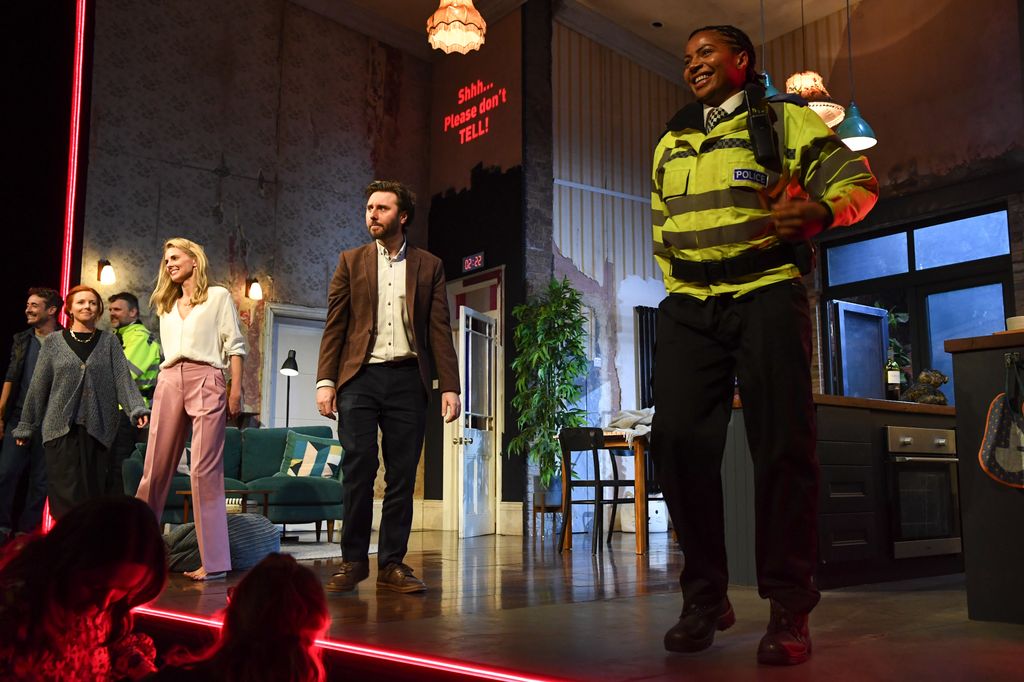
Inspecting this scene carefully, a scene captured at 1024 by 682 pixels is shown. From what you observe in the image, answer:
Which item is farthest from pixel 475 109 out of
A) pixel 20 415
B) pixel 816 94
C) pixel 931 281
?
pixel 20 415

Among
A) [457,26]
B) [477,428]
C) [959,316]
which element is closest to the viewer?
[457,26]

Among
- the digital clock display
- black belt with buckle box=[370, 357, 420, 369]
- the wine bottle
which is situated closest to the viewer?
black belt with buckle box=[370, 357, 420, 369]

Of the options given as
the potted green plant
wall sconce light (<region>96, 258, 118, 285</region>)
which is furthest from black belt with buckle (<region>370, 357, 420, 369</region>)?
wall sconce light (<region>96, 258, 118, 285</region>)

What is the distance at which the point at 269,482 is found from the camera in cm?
692

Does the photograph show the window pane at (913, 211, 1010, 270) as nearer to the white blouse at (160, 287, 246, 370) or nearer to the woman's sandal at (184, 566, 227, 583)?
the white blouse at (160, 287, 246, 370)

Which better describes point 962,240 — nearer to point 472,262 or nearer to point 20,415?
point 472,262

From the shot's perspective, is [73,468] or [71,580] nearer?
[71,580]

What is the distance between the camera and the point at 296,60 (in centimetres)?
938

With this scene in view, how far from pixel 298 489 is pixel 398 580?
3933 mm

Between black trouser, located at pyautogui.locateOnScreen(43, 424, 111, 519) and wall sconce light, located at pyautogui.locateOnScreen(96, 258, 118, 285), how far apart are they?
392 cm

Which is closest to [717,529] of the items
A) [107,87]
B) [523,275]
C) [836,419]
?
[836,419]

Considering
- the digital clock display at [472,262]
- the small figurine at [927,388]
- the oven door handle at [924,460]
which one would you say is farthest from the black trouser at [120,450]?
the digital clock display at [472,262]

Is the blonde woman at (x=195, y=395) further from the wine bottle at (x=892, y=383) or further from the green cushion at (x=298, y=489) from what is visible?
the green cushion at (x=298, y=489)

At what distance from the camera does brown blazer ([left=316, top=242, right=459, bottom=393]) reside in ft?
10.9
